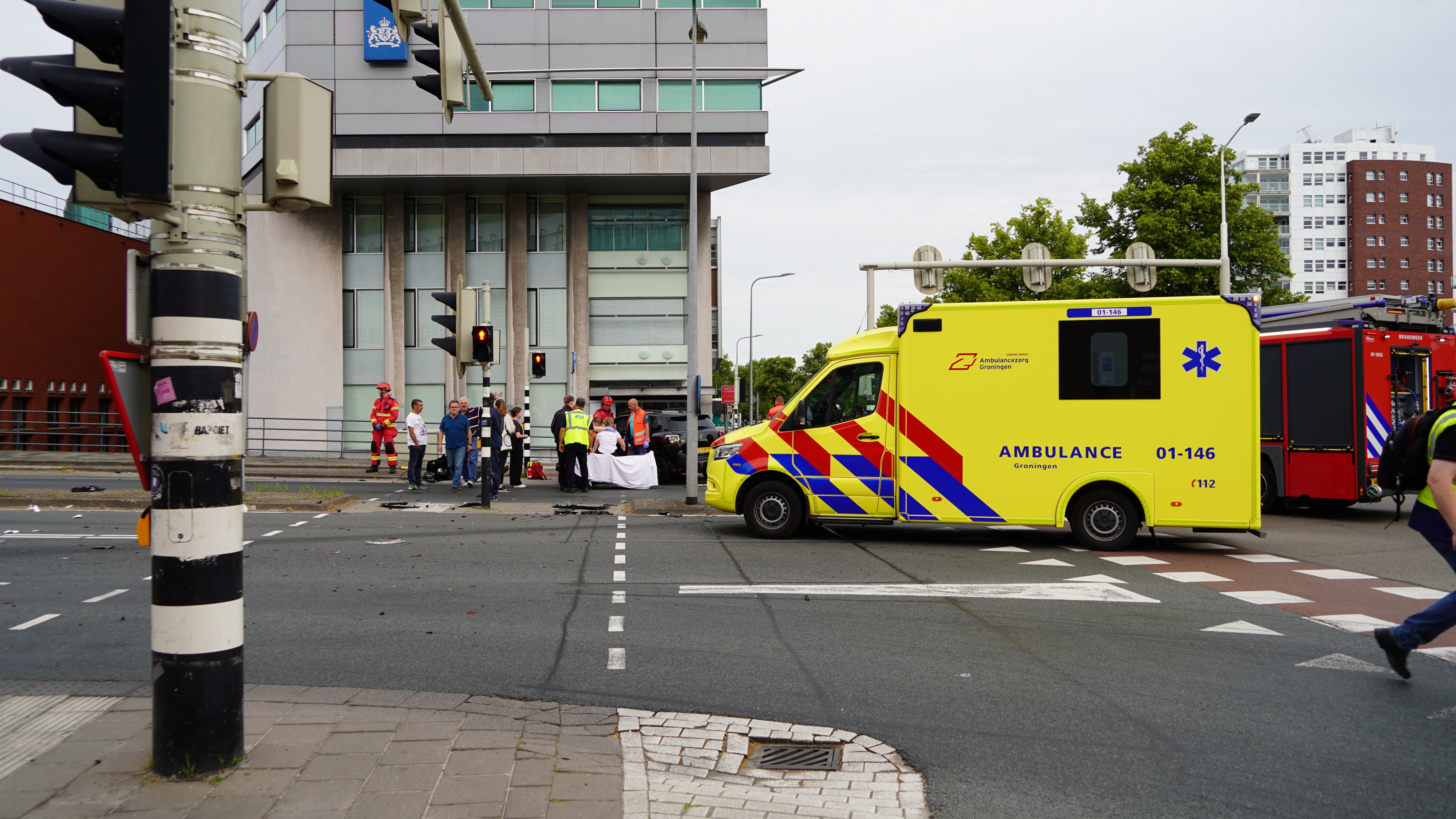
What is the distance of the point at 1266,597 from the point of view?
8578 mm

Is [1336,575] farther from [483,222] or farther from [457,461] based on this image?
[483,222]

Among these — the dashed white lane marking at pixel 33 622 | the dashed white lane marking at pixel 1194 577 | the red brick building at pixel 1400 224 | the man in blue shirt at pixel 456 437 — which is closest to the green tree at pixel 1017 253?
the man in blue shirt at pixel 456 437

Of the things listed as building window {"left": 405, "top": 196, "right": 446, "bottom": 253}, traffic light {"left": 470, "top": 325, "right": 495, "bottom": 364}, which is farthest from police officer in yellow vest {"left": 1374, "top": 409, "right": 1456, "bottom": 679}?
building window {"left": 405, "top": 196, "right": 446, "bottom": 253}

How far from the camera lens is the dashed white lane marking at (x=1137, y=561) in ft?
34.1

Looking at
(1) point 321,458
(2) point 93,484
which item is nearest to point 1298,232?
(1) point 321,458

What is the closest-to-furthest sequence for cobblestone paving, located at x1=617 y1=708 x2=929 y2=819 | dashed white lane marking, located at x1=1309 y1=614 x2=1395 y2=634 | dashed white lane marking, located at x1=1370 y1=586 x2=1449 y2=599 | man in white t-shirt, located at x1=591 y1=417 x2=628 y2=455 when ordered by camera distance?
1. cobblestone paving, located at x1=617 y1=708 x2=929 y2=819
2. dashed white lane marking, located at x1=1309 y1=614 x2=1395 y2=634
3. dashed white lane marking, located at x1=1370 y1=586 x2=1449 y2=599
4. man in white t-shirt, located at x1=591 y1=417 x2=628 y2=455

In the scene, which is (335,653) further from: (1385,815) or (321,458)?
(321,458)

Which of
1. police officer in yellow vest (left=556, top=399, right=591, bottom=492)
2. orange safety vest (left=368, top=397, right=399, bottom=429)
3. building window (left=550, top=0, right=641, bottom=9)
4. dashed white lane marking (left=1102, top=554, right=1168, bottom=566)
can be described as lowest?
dashed white lane marking (left=1102, top=554, right=1168, bottom=566)

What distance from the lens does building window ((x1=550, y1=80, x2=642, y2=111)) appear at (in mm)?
31062

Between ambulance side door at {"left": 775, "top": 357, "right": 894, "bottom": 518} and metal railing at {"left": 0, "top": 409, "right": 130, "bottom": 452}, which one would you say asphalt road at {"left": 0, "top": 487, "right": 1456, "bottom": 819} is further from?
metal railing at {"left": 0, "top": 409, "right": 130, "bottom": 452}

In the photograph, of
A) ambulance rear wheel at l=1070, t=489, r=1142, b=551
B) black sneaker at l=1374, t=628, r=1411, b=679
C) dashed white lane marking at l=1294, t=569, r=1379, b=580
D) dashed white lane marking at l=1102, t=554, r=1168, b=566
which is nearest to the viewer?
black sneaker at l=1374, t=628, r=1411, b=679

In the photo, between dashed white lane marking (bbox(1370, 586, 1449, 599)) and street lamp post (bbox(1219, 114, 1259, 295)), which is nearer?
dashed white lane marking (bbox(1370, 586, 1449, 599))

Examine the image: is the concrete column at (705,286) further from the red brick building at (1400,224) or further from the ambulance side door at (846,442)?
the red brick building at (1400,224)

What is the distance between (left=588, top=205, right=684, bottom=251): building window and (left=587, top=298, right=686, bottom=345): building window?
5.75 feet
